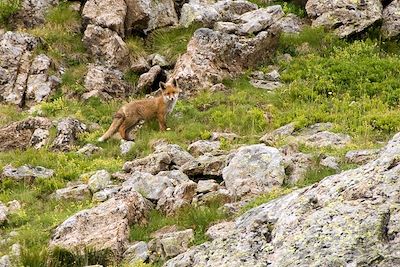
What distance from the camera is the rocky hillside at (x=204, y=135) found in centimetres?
734

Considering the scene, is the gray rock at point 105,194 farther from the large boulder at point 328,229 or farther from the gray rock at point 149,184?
the large boulder at point 328,229

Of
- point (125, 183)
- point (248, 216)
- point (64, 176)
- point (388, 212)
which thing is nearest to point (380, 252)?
point (388, 212)

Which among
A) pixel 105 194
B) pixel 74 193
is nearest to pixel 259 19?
pixel 74 193

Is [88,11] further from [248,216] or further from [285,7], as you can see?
[248,216]

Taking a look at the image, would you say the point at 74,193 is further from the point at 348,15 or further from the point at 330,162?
the point at 348,15

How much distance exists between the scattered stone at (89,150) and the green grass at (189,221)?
5.90 m

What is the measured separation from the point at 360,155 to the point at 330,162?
701mm

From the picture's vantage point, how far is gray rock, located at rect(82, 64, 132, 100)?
21156 mm

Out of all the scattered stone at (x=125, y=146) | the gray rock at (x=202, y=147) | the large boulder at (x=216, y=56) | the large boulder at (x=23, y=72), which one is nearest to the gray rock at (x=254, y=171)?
the gray rock at (x=202, y=147)

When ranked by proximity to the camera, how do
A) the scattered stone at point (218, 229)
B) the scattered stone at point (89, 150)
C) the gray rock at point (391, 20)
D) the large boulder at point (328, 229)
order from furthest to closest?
1. the gray rock at point (391, 20)
2. the scattered stone at point (89, 150)
3. the scattered stone at point (218, 229)
4. the large boulder at point (328, 229)

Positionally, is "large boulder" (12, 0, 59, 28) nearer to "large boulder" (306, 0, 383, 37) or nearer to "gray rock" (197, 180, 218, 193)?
"large boulder" (306, 0, 383, 37)

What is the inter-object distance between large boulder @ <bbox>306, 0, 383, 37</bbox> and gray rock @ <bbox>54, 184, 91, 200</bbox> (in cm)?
1401

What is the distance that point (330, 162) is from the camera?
1199 cm

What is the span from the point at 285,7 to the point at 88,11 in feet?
28.0
